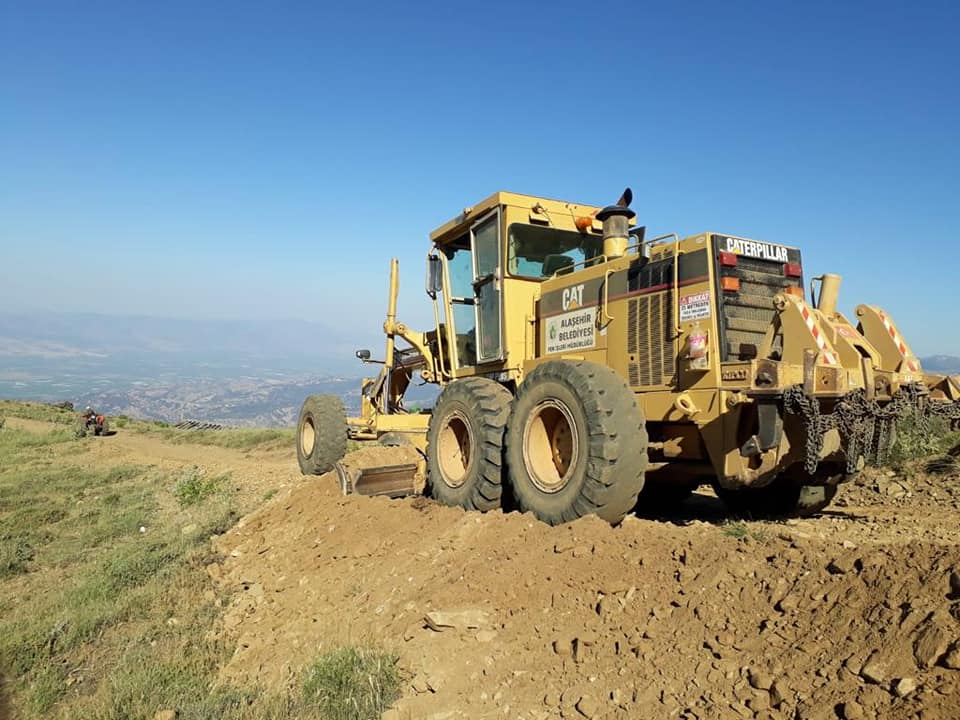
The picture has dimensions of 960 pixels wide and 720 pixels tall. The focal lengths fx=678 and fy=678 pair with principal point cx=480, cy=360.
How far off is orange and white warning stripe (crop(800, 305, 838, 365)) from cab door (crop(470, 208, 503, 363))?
3257 millimetres

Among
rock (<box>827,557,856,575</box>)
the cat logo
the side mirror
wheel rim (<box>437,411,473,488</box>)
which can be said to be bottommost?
rock (<box>827,557,856,575</box>)

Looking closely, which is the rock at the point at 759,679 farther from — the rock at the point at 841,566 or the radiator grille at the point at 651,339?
Result: the radiator grille at the point at 651,339

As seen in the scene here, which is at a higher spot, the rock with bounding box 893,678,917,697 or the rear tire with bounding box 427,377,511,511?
the rear tire with bounding box 427,377,511,511

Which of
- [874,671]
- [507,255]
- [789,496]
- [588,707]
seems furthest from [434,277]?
[874,671]

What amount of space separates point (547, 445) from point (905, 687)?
3730 mm

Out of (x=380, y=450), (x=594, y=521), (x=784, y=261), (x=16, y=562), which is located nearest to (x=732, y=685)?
(x=594, y=521)

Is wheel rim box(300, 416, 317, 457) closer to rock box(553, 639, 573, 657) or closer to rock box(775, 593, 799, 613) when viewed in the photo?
rock box(553, 639, 573, 657)

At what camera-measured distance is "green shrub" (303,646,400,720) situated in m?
3.76

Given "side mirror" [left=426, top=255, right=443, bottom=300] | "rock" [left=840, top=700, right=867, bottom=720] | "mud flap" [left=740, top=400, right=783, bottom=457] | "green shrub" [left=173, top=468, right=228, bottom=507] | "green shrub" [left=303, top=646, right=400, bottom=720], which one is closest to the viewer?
"rock" [left=840, top=700, right=867, bottom=720]

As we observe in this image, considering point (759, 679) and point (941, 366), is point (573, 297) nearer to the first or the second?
point (759, 679)

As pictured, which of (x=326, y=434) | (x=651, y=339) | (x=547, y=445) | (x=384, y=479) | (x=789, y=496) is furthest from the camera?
(x=326, y=434)

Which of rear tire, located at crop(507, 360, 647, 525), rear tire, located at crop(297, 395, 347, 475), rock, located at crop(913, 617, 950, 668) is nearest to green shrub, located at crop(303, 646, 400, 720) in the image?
rear tire, located at crop(507, 360, 647, 525)

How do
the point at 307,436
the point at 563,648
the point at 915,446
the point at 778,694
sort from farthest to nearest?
the point at 307,436 → the point at 915,446 → the point at 563,648 → the point at 778,694

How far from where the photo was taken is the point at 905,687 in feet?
8.73
